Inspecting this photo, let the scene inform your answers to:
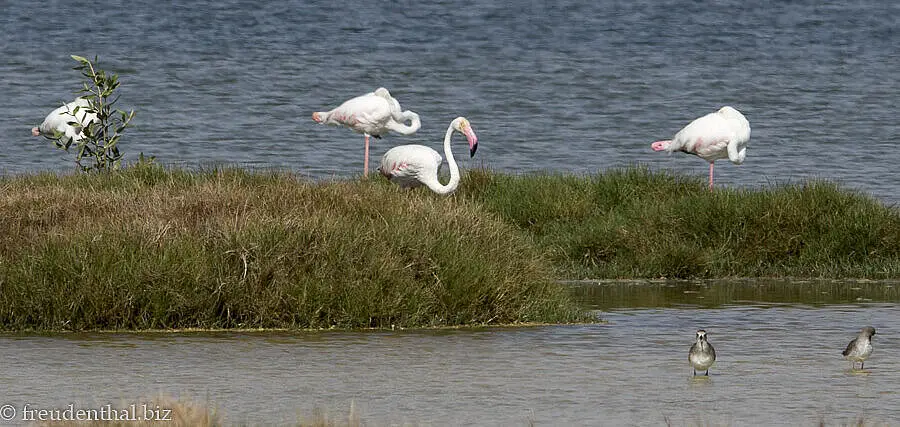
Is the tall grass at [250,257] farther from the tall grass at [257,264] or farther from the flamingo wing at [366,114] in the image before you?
the flamingo wing at [366,114]

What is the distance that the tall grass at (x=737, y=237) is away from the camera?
16.5m

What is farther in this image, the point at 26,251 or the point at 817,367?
the point at 26,251

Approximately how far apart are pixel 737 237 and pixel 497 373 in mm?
6235

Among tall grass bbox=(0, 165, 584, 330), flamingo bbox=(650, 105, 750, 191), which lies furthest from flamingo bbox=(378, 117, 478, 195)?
tall grass bbox=(0, 165, 584, 330)

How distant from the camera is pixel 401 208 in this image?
539 inches

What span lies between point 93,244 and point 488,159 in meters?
17.1

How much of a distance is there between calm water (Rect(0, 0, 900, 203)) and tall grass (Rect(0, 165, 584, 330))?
8665 mm

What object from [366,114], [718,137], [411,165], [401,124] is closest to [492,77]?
[401,124]

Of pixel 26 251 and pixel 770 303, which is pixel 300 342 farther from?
pixel 770 303

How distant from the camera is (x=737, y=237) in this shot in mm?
16953

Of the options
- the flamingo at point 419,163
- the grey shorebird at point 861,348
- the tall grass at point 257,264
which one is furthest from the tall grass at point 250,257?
the flamingo at point 419,163

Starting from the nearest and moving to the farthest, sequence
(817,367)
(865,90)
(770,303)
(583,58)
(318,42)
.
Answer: (817,367), (770,303), (865,90), (583,58), (318,42)

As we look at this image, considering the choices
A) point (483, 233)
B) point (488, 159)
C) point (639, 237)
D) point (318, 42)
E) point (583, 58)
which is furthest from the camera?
point (318, 42)

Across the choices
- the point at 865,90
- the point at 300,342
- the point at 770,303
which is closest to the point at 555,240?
the point at 770,303
